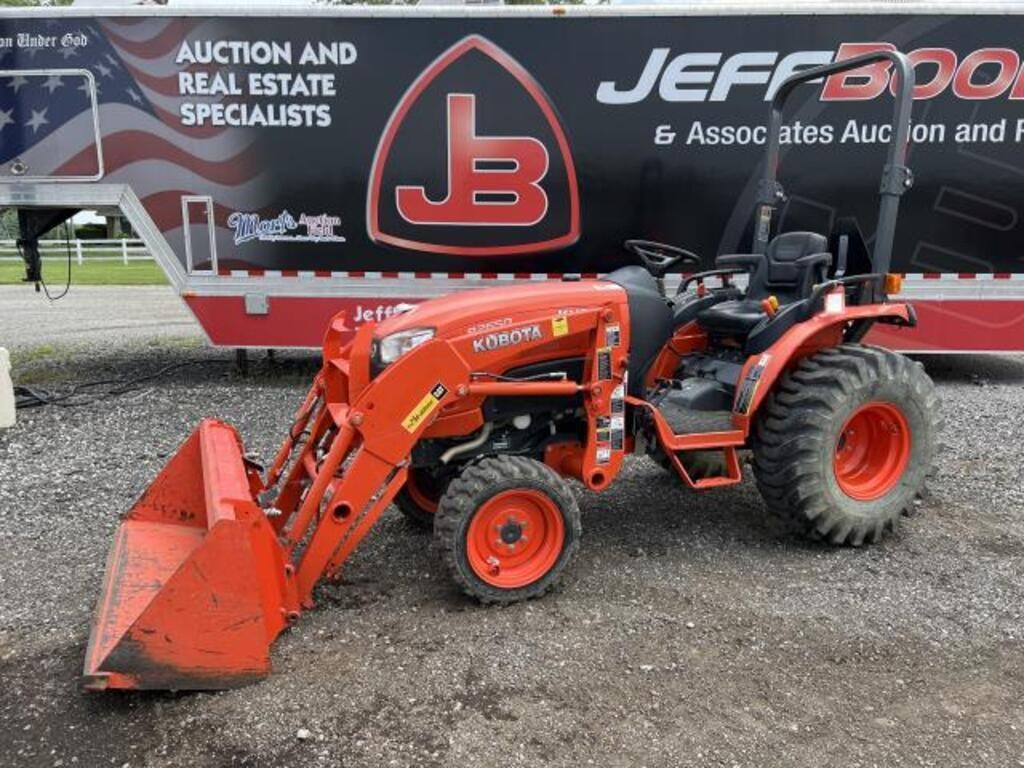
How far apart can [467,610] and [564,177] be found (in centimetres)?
445

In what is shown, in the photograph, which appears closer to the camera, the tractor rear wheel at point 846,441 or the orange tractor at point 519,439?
the orange tractor at point 519,439

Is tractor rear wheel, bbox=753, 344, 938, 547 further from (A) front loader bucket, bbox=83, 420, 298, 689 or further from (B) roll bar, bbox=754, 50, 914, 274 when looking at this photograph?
(A) front loader bucket, bbox=83, 420, 298, 689

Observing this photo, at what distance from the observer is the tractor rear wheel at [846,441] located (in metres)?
3.61

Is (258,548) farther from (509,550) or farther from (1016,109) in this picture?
(1016,109)

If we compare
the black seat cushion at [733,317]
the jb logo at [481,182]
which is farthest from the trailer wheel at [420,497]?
the jb logo at [481,182]

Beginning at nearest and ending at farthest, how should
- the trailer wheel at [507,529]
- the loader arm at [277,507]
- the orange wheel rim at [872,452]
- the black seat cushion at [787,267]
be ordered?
1. the loader arm at [277,507]
2. the trailer wheel at [507,529]
3. the orange wheel rim at [872,452]
4. the black seat cushion at [787,267]

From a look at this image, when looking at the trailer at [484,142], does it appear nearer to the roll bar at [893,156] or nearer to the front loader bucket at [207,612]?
the roll bar at [893,156]

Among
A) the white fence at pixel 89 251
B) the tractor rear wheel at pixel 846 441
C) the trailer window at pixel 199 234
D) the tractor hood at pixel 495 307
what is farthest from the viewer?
the white fence at pixel 89 251

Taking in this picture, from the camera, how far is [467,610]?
3189 millimetres

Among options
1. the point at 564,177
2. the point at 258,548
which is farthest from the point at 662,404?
the point at 564,177

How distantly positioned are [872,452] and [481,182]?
13.0 ft

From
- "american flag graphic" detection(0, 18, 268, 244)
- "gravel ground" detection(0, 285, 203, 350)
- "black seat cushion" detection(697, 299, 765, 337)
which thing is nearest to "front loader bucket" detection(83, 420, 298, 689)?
"black seat cushion" detection(697, 299, 765, 337)

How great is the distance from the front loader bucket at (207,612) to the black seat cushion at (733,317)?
2423mm

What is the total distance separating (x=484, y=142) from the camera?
6660 millimetres
